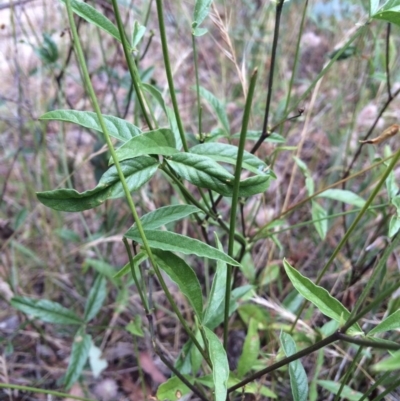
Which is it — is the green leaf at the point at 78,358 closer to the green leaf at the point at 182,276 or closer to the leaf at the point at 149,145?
the green leaf at the point at 182,276

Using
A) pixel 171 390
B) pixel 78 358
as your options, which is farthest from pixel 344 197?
pixel 78 358

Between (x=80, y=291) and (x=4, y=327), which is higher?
(x=80, y=291)

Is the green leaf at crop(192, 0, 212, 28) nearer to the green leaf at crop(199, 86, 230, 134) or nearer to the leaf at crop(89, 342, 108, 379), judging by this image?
the green leaf at crop(199, 86, 230, 134)

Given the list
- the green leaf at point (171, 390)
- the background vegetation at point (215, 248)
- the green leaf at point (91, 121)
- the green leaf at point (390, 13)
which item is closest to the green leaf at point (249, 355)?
the background vegetation at point (215, 248)

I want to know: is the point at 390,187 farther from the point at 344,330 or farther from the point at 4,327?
the point at 4,327

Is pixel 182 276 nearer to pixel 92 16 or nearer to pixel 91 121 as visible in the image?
pixel 91 121

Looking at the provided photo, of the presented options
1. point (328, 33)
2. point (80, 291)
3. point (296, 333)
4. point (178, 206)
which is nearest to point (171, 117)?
point (178, 206)
